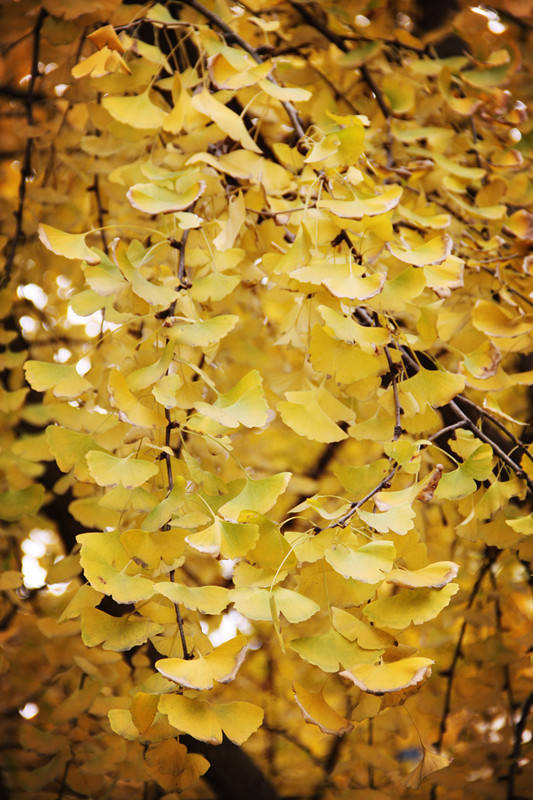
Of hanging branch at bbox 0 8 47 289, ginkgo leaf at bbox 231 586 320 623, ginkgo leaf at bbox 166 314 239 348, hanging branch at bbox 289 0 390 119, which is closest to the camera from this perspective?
ginkgo leaf at bbox 231 586 320 623

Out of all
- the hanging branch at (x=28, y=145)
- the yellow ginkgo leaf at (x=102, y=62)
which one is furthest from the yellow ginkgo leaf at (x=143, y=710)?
the hanging branch at (x=28, y=145)

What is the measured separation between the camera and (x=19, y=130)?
1162 mm

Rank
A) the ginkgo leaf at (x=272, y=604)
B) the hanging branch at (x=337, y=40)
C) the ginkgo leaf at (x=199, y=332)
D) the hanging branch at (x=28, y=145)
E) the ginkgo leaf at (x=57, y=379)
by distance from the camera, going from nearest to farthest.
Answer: the ginkgo leaf at (x=272, y=604) < the ginkgo leaf at (x=199, y=332) < the ginkgo leaf at (x=57, y=379) < the hanging branch at (x=28, y=145) < the hanging branch at (x=337, y=40)

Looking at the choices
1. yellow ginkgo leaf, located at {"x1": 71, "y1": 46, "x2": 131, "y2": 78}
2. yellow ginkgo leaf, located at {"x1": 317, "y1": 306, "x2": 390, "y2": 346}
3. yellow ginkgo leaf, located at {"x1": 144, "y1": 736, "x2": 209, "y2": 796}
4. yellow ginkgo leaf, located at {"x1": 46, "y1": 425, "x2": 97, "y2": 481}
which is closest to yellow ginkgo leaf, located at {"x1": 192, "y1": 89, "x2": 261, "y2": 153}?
yellow ginkgo leaf, located at {"x1": 71, "y1": 46, "x2": 131, "y2": 78}

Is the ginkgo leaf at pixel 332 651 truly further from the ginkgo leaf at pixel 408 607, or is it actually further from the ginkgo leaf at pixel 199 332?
the ginkgo leaf at pixel 199 332

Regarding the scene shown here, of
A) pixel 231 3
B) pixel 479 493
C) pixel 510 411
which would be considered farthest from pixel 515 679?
pixel 231 3

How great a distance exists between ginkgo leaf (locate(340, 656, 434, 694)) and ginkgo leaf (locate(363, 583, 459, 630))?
0.03 m

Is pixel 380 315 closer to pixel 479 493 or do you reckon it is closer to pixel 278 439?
pixel 479 493

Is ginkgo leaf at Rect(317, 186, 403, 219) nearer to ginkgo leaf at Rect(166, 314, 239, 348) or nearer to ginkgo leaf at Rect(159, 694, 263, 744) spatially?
ginkgo leaf at Rect(166, 314, 239, 348)

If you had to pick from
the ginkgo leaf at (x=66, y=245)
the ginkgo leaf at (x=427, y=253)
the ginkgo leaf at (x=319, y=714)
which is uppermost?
the ginkgo leaf at (x=427, y=253)

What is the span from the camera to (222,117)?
0.70 meters

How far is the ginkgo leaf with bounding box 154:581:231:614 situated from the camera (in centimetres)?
53

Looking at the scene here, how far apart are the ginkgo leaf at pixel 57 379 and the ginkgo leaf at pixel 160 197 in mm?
193

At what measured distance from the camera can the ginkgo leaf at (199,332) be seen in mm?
614
